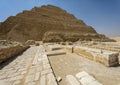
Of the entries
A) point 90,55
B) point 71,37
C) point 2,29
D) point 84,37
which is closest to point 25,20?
point 2,29

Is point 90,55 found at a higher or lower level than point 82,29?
lower

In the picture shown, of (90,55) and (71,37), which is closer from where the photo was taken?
(90,55)

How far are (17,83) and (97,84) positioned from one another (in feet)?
6.75

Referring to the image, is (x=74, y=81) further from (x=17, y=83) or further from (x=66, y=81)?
(x=17, y=83)

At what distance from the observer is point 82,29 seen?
1850 inches

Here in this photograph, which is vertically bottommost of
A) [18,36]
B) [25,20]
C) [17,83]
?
[17,83]

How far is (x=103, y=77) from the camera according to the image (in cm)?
277

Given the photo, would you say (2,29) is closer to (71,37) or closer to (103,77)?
(71,37)

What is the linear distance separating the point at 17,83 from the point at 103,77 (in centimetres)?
235

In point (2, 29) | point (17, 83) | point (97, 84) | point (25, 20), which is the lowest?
point (17, 83)

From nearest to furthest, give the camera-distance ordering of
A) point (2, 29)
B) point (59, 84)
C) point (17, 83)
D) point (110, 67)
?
point (59, 84), point (17, 83), point (110, 67), point (2, 29)

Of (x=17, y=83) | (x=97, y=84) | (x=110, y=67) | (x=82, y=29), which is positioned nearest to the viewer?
(x=97, y=84)

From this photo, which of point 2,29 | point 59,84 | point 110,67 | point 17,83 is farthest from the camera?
point 2,29

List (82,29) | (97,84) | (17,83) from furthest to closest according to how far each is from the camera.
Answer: (82,29), (17,83), (97,84)
